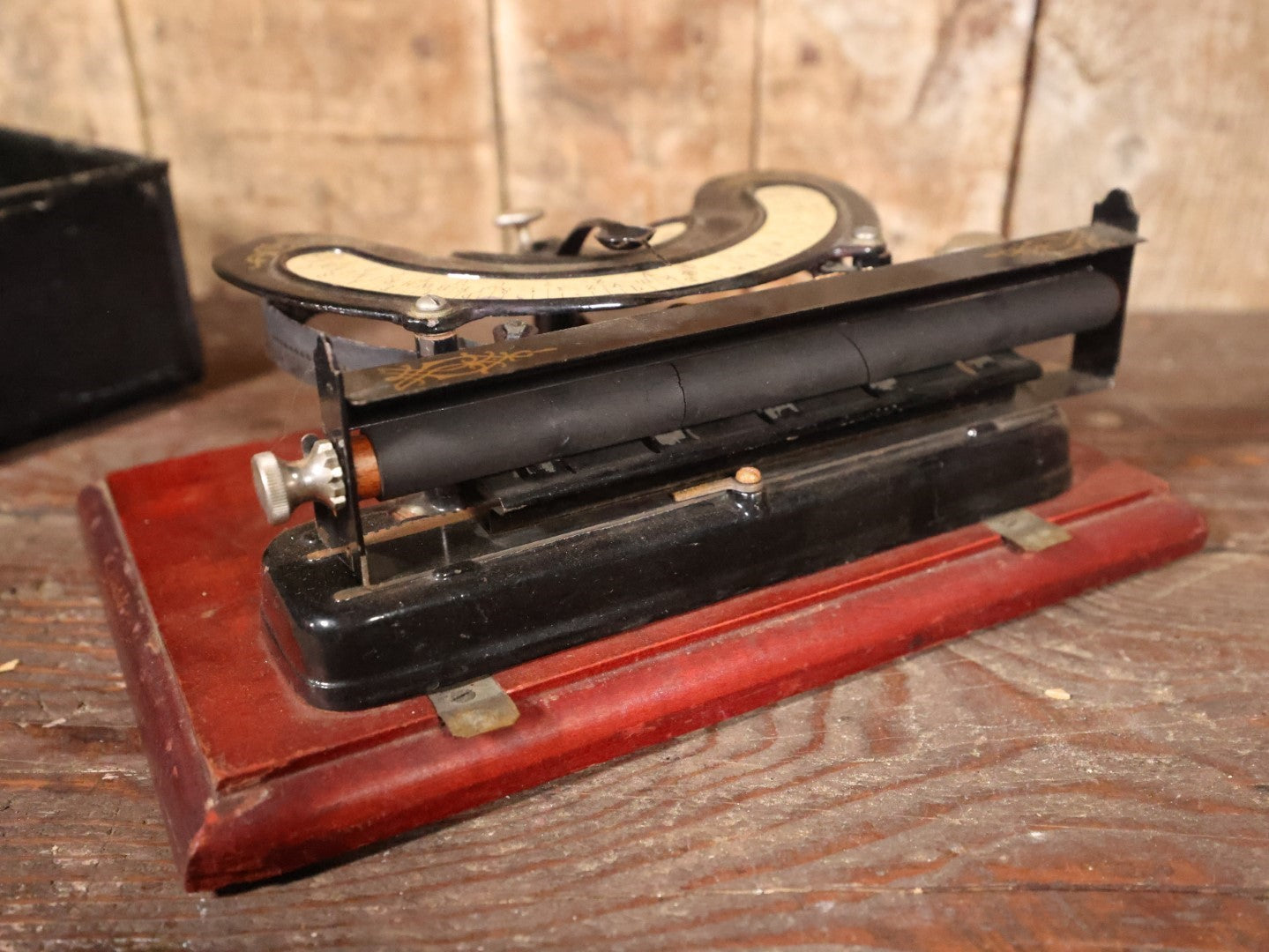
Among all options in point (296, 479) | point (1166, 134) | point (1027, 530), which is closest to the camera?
point (296, 479)

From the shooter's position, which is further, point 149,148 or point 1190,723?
point 149,148

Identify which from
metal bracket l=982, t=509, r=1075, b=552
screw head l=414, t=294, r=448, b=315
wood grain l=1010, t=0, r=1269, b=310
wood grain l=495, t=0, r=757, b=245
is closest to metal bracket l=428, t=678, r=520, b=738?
screw head l=414, t=294, r=448, b=315

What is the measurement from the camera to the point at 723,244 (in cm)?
99

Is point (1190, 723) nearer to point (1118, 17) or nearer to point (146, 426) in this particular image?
point (1118, 17)

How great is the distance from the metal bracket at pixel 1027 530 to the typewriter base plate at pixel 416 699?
0.03ft

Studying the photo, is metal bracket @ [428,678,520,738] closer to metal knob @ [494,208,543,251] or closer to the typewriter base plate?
the typewriter base plate

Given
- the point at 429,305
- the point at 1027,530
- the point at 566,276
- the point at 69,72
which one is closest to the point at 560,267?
the point at 566,276

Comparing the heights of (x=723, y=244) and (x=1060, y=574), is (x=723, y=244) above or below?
above

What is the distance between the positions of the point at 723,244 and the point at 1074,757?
0.49 metres

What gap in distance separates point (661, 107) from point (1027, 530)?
0.83 metres

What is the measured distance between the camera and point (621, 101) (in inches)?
61.1

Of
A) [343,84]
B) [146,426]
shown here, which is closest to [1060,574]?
[146,426]

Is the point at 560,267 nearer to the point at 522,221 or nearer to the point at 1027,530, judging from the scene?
the point at 522,221

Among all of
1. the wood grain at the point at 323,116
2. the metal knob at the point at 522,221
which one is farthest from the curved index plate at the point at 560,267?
the wood grain at the point at 323,116
